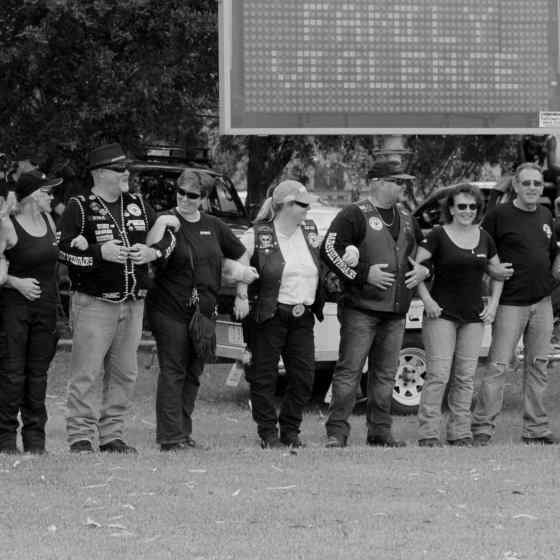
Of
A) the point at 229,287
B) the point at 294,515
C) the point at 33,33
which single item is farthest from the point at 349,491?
the point at 33,33

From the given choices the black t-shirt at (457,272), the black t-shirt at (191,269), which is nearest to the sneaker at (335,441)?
the black t-shirt at (457,272)

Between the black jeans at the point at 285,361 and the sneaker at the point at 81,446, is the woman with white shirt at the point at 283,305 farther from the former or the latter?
the sneaker at the point at 81,446

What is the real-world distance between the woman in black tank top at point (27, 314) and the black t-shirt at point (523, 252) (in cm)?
303

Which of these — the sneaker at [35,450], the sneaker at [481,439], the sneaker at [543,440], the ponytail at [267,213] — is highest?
the ponytail at [267,213]

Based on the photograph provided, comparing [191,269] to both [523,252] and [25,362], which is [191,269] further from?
[523,252]

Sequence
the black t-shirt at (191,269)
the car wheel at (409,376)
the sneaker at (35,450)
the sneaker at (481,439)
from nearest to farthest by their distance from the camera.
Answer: the sneaker at (35,450) < the black t-shirt at (191,269) < the sneaker at (481,439) < the car wheel at (409,376)

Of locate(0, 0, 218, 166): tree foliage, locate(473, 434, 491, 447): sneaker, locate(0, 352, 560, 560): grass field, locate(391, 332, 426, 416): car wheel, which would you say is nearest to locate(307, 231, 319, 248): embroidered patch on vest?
locate(0, 352, 560, 560): grass field

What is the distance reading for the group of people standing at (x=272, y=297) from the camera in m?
8.86

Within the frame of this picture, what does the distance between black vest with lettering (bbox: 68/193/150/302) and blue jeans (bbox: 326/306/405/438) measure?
Answer: 1.49 m

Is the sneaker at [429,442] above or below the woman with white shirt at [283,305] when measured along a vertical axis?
below

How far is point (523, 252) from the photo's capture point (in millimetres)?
9906

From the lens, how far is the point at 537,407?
10102mm

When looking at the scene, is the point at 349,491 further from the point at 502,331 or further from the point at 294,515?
the point at 502,331

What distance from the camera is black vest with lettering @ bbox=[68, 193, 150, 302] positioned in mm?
8867
